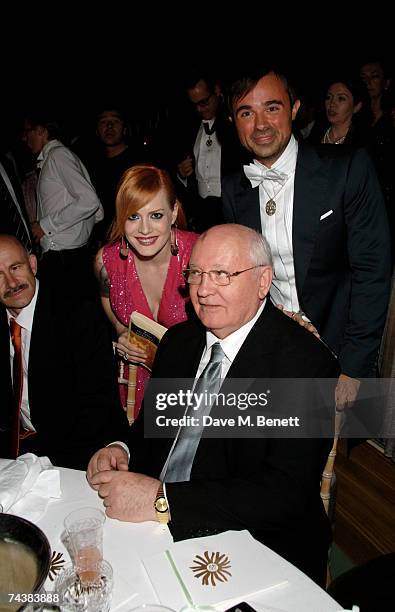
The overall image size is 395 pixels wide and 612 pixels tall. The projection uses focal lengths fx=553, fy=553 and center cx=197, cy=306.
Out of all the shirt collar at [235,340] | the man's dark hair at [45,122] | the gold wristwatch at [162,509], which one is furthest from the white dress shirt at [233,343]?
the man's dark hair at [45,122]

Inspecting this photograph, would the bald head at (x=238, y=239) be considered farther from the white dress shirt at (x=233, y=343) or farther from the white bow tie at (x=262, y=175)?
the white bow tie at (x=262, y=175)

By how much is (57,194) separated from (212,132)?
1.53 m

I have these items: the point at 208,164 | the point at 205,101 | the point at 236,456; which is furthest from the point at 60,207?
the point at 236,456

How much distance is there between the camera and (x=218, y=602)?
1.25m

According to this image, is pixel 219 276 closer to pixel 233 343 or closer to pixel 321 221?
pixel 233 343

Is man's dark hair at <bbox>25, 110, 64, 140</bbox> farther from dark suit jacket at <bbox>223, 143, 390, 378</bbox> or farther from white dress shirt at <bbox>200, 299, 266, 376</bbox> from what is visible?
white dress shirt at <bbox>200, 299, 266, 376</bbox>

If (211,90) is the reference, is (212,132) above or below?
below

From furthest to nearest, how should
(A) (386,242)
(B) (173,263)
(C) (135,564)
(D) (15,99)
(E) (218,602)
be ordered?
(D) (15,99)
(B) (173,263)
(A) (386,242)
(C) (135,564)
(E) (218,602)

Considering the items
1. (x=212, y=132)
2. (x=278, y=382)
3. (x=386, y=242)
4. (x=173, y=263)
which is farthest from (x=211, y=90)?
(x=278, y=382)

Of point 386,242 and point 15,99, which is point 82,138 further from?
point 386,242

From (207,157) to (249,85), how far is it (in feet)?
8.85

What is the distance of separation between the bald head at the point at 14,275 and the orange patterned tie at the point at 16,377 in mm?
102

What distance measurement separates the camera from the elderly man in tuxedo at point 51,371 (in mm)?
2432

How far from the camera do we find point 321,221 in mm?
2365
